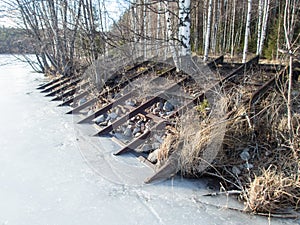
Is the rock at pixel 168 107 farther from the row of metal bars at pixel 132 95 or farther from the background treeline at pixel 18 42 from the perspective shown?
the background treeline at pixel 18 42

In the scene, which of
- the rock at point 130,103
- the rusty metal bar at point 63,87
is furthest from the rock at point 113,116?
the rusty metal bar at point 63,87

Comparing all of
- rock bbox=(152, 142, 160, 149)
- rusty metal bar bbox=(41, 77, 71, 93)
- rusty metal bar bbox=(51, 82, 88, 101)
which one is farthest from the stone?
rusty metal bar bbox=(41, 77, 71, 93)

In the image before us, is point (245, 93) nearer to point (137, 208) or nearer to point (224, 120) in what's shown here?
point (224, 120)

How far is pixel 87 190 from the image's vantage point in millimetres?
1771

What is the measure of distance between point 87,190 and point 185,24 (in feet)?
10.4

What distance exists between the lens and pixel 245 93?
8.71ft

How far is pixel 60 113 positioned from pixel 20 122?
669mm

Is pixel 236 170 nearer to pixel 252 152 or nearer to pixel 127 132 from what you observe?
pixel 252 152

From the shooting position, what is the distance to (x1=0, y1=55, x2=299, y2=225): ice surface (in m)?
1.49

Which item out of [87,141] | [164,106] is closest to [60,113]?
[87,141]

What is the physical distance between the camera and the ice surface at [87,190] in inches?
58.6

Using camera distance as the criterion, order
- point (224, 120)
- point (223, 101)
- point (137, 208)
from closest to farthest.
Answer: point (137, 208)
point (224, 120)
point (223, 101)

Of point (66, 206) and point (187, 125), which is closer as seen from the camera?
point (66, 206)

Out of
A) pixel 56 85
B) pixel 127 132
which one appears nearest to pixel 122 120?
pixel 127 132
